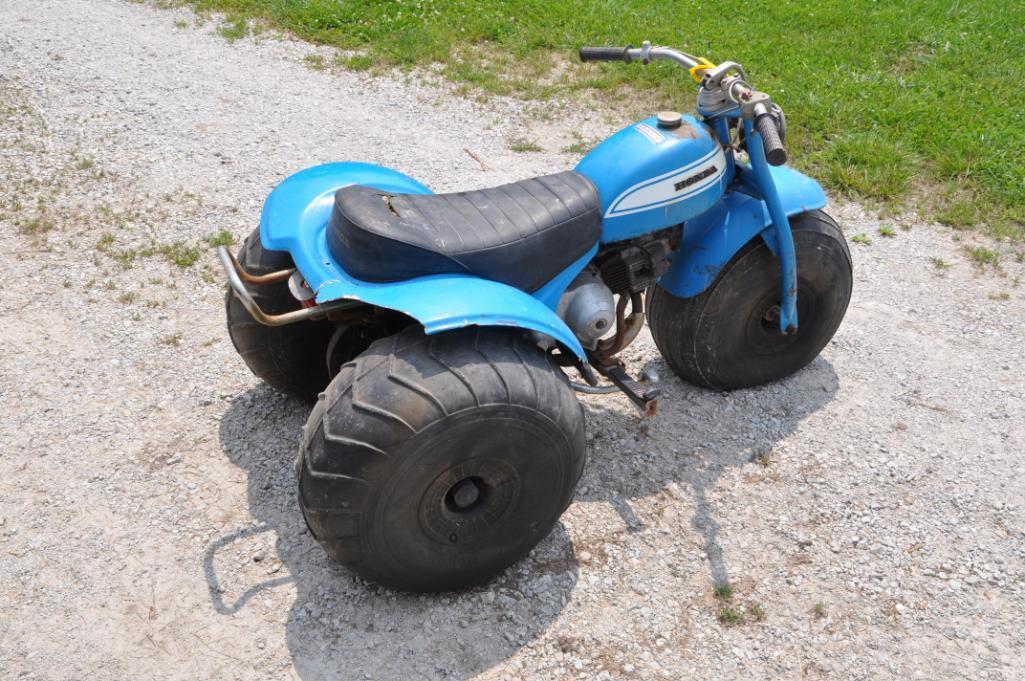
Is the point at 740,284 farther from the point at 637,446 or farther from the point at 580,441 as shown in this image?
the point at 580,441

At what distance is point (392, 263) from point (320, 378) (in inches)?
47.4

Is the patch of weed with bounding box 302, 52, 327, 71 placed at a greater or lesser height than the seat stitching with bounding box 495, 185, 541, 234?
lesser

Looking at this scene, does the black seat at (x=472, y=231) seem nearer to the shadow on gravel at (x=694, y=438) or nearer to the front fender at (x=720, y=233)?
the front fender at (x=720, y=233)

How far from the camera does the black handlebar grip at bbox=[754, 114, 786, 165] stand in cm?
338

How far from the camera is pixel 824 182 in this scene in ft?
21.7

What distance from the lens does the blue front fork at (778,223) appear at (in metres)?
3.94

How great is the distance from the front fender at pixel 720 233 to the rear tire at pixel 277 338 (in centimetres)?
161

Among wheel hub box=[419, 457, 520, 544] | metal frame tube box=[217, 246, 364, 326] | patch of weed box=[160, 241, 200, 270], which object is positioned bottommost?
patch of weed box=[160, 241, 200, 270]

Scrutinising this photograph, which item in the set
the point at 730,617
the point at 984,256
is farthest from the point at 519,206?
the point at 984,256

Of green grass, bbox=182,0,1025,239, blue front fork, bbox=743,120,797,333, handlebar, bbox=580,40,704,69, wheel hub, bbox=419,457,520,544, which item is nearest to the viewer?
wheel hub, bbox=419,457,520,544

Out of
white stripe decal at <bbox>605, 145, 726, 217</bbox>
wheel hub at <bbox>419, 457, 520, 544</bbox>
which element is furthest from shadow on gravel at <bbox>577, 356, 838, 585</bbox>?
white stripe decal at <bbox>605, 145, 726, 217</bbox>

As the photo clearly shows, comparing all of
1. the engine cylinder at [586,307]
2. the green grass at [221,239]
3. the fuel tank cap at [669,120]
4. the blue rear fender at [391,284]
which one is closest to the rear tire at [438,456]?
the blue rear fender at [391,284]

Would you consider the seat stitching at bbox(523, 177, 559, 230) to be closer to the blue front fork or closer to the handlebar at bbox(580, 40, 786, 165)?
the handlebar at bbox(580, 40, 786, 165)

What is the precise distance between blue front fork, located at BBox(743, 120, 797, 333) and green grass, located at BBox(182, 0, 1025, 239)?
2.65m
